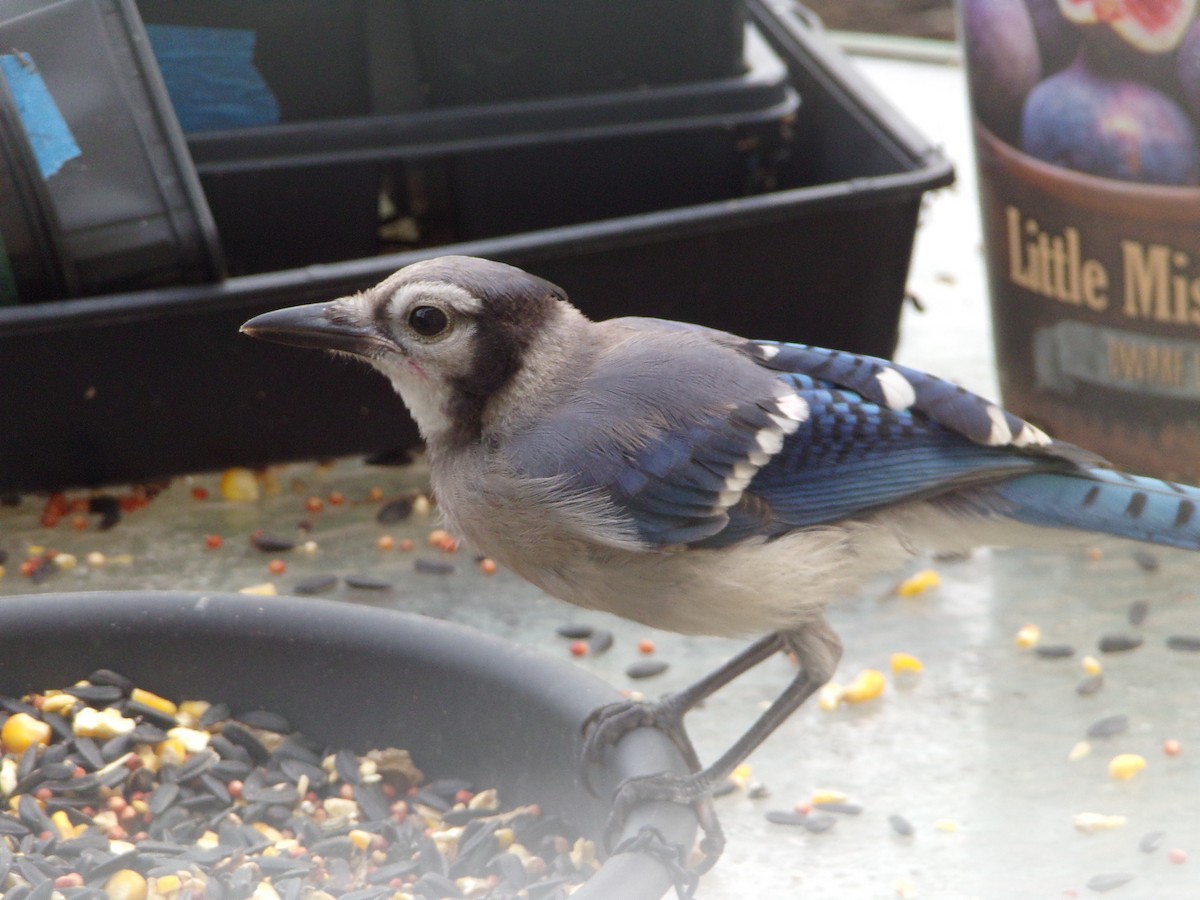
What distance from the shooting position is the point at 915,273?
404 cm

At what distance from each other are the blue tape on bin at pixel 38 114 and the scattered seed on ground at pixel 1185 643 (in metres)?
1.95

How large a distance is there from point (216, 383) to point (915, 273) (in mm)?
1961

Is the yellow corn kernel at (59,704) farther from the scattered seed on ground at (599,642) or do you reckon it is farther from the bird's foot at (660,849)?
the scattered seed on ground at (599,642)

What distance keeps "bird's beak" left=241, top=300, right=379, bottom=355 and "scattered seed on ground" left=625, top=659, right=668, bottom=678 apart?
0.85 metres

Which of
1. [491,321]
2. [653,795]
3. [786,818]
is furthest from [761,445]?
[786,818]

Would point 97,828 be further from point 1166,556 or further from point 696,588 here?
point 1166,556

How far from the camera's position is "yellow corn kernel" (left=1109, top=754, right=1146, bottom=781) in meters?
2.25

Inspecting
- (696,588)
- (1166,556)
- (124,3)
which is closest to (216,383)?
(124,3)

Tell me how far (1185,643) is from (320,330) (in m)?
1.52

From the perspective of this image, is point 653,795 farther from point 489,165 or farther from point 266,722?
point 489,165

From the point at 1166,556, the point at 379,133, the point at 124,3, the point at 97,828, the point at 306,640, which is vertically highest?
the point at 124,3

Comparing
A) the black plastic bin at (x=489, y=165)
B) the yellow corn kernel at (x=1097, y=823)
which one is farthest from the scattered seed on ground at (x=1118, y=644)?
the black plastic bin at (x=489, y=165)

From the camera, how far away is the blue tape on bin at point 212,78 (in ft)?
10.2

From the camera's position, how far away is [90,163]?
2555 mm
